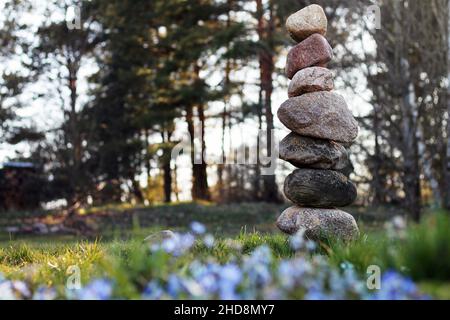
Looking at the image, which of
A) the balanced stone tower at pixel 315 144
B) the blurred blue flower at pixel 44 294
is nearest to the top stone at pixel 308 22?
the balanced stone tower at pixel 315 144

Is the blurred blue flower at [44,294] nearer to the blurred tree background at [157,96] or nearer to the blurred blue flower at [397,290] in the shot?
the blurred blue flower at [397,290]

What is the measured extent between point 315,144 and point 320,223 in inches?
36.7

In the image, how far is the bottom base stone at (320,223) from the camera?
6.59 m

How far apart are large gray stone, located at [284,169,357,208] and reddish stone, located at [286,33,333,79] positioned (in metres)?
1.32

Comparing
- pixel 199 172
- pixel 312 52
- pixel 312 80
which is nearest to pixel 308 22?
pixel 312 52

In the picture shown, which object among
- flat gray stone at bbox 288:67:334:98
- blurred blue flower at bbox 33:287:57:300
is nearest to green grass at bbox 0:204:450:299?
blurred blue flower at bbox 33:287:57:300

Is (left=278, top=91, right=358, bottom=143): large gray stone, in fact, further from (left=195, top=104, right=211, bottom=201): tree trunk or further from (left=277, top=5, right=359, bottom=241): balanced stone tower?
(left=195, top=104, right=211, bottom=201): tree trunk

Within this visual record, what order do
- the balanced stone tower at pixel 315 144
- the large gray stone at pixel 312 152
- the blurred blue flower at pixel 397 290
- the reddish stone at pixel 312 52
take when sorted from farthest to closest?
the reddish stone at pixel 312 52 < the large gray stone at pixel 312 152 < the balanced stone tower at pixel 315 144 < the blurred blue flower at pixel 397 290

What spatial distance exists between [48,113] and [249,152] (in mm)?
6967

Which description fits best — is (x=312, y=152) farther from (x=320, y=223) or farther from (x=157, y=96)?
(x=157, y=96)

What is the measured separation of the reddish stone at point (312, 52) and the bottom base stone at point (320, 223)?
5.83 feet

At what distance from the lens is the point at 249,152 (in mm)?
19500

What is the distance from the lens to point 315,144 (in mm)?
6875
